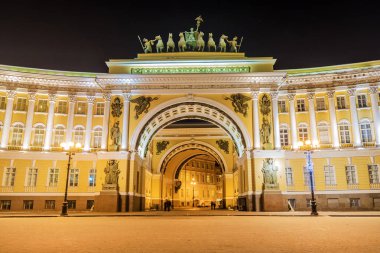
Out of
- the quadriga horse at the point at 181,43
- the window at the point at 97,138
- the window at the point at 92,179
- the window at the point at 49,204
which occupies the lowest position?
the window at the point at 49,204

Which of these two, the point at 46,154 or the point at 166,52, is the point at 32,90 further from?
the point at 166,52

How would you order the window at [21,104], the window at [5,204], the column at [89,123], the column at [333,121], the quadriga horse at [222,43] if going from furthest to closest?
the quadriga horse at [222,43] → the column at [89,123] → the window at [21,104] → the column at [333,121] → the window at [5,204]

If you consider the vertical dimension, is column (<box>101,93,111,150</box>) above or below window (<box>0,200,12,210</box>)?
above

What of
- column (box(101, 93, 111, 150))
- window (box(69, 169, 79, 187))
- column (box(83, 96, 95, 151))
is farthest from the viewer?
column (box(83, 96, 95, 151))

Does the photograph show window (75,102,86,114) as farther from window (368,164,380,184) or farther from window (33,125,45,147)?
window (368,164,380,184)

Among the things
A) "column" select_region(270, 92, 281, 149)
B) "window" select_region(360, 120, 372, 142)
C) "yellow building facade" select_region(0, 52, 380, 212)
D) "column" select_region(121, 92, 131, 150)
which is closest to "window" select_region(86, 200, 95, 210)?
"yellow building facade" select_region(0, 52, 380, 212)

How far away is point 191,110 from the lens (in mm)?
38281

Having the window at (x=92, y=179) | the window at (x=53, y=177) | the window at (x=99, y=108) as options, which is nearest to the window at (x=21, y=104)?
the window at (x=53, y=177)

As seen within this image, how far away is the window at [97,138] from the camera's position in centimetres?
3697

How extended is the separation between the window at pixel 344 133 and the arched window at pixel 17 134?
3430 centimetres

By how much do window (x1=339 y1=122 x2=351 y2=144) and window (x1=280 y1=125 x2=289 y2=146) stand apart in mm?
5535

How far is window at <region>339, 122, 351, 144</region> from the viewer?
115 ft

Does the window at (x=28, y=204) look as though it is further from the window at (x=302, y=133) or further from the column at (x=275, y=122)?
the window at (x=302, y=133)

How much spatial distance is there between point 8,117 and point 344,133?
3584 centimetres
